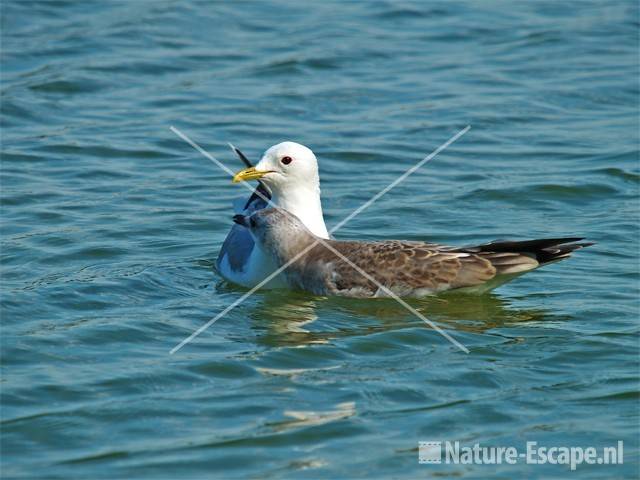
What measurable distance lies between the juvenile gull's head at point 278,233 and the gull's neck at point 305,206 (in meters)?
0.46

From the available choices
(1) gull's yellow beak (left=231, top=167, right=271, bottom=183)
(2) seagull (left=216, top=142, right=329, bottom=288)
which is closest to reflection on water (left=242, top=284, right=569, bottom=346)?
(2) seagull (left=216, top=142, right=329, bottom=288)

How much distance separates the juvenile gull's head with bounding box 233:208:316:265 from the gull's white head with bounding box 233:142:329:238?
417mm

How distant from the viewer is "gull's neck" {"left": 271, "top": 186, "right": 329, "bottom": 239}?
11695 millimetres

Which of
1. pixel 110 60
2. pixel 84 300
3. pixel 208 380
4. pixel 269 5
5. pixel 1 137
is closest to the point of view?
pixel 208 380

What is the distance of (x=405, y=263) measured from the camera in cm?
1057

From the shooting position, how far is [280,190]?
11.7 metres

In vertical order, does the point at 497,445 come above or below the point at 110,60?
below

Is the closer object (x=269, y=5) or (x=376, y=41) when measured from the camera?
(x=376, y=41)

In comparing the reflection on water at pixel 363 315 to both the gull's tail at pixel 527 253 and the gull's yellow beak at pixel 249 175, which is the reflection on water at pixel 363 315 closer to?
the gull's tail at pixel 527 253

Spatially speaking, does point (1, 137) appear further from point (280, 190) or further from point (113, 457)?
point (113, 457)

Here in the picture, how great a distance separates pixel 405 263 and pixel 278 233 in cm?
112

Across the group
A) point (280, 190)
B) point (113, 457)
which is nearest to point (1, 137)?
point (280, 190)

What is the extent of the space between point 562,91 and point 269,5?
5848 mm

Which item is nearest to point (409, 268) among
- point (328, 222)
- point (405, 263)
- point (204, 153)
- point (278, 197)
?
point (405, 263)
